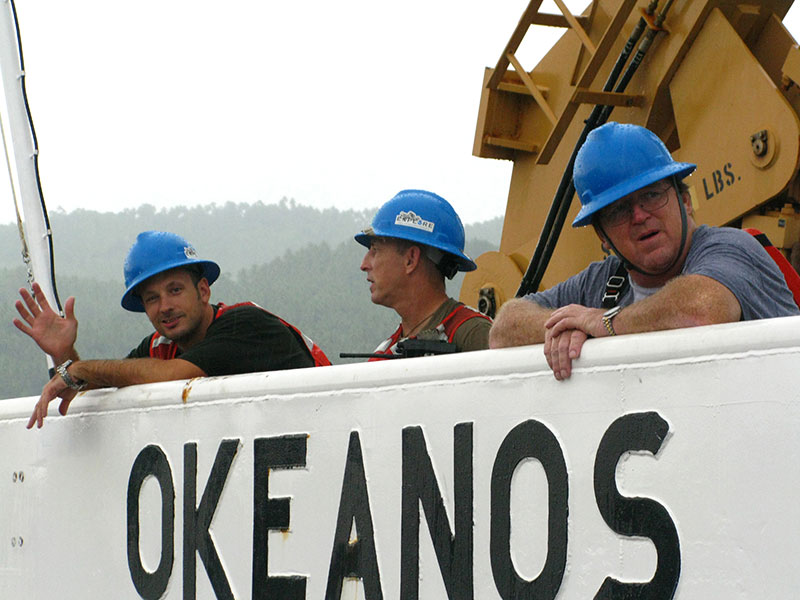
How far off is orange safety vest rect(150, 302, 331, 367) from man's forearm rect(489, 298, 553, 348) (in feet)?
4.18

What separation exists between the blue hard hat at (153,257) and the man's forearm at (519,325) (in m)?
1.77

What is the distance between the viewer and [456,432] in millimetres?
2426

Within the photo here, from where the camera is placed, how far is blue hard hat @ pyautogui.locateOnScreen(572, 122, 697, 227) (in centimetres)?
255

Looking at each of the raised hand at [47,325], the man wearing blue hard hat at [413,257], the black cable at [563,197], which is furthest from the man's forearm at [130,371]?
the black cable at [563,197]

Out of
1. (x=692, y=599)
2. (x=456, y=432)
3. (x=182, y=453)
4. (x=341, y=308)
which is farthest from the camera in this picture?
(x=341, y=308)

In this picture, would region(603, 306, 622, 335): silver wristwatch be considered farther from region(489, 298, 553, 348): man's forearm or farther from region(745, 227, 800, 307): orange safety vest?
region(745, 227, 800, 307): orange safety vest

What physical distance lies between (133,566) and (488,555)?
1392 millimetres

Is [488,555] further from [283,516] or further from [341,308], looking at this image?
[341,308]

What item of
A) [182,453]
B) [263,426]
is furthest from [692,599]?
[182,453]

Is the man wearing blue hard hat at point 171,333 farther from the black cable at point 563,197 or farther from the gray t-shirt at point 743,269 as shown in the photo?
the black cable at point 563,197

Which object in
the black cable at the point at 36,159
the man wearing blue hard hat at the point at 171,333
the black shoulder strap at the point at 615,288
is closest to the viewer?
the black shoulder strap at the point at 615,288

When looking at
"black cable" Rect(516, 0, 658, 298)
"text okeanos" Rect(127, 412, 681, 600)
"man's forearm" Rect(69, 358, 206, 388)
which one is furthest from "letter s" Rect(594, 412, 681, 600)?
"black cable" Rect(516, 0, 658, 298)

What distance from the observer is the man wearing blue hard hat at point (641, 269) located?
2.22 metres

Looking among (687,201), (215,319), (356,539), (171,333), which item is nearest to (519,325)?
(687,201)
